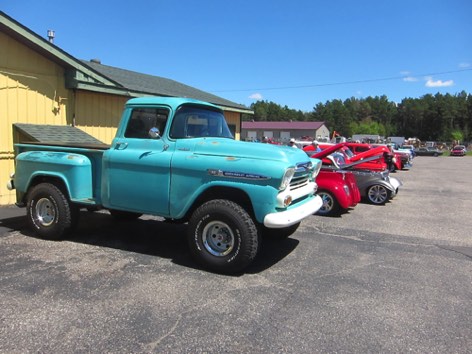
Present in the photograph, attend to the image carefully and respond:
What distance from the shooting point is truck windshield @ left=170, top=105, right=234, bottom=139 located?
5645 mm

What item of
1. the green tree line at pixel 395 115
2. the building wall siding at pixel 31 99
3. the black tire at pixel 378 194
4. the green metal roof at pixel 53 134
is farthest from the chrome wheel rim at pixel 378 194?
the green tree line at pixel 395 115

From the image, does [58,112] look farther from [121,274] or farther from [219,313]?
[219,313]

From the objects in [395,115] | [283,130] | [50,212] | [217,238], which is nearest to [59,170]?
[50,212]

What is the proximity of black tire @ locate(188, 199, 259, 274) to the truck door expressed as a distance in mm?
584

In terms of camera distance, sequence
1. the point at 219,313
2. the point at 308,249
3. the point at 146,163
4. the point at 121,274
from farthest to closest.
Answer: the point at 308,249 < the point at 146,163 < the point at 121,274 < the point at 219,313

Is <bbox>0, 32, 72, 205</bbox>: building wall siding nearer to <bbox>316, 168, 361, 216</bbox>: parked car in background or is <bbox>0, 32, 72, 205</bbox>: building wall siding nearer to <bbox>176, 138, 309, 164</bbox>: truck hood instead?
<bbox>176, 138, 309, 164</bbox>: truck hood

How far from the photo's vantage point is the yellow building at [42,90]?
869cm

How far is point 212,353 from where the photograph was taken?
3.34m

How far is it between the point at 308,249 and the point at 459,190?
12.0 m

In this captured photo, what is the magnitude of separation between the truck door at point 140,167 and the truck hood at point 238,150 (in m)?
0.36

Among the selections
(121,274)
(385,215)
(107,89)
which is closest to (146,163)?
(121,274)

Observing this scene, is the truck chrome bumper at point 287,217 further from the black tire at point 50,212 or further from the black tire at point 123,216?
the black tire at point 123,216

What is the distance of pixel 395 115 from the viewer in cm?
13875

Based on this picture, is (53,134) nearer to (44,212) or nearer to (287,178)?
(44,212)
